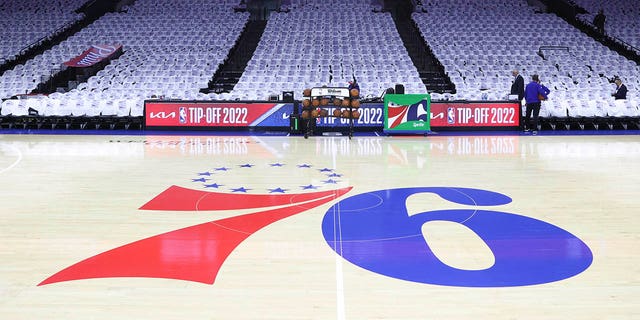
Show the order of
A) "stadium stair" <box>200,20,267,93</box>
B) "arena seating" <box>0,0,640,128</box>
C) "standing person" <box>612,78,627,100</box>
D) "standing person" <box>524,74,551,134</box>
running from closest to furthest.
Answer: "standing person" <box>524,74,551,134</box> < "standing person" <box>612,78,627,100</box> < "arena seating" <box>0,0,640,128</box> < "stadium stair" <box>200,20,267,93</box>

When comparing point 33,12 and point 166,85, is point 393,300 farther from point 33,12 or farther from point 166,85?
point 33,12

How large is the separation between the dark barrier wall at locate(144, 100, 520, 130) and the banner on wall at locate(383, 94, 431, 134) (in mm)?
801

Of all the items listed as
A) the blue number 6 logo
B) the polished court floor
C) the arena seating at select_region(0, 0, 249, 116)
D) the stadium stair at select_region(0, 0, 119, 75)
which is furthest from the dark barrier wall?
the stadium stair at select_region(0, 0, 119, 75)

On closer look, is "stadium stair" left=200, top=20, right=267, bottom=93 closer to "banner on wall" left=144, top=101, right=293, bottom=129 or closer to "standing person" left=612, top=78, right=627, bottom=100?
"banner on wall" left=144, top=101, right=293, bottom=129

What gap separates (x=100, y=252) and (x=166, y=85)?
548 inches

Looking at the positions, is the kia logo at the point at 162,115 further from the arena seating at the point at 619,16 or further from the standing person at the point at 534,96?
the arena seating at the point at 619,16

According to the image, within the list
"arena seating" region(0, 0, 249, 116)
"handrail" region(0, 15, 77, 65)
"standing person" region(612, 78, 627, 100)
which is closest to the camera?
"standing person" region(612, 78, 627, 100)

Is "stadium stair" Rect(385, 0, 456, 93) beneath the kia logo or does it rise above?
above

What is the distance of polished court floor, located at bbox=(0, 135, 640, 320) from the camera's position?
102 inches

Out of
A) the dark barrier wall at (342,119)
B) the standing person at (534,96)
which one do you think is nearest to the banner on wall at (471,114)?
the dark barrier wall at (342,119)

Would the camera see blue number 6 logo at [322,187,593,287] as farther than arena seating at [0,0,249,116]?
No

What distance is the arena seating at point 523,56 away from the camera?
1529cm

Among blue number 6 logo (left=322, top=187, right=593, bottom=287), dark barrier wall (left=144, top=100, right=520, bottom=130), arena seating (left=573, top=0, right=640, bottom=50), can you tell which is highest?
arena seating (left=573, top=0, right=640, bottom=50)

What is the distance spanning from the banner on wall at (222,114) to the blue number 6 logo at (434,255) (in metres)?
8.97
